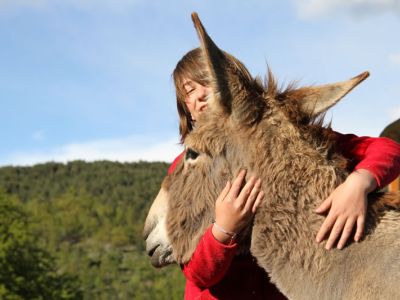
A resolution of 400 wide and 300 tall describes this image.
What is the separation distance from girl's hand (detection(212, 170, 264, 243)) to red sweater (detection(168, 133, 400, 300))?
0.12 meters

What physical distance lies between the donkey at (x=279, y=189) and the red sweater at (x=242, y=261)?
0.10 meters

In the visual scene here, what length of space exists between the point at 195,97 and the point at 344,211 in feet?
4.58

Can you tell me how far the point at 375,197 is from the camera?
11.1 feet

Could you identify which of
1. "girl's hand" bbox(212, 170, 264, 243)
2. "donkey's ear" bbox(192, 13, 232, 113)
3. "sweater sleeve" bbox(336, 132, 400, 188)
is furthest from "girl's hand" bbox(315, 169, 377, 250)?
"donkey's ear" bbox(192, 13, 232, 113)

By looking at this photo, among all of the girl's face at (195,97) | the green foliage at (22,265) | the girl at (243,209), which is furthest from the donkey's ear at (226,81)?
the green foliage at (22,265)

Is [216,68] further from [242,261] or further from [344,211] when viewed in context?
[242,261]

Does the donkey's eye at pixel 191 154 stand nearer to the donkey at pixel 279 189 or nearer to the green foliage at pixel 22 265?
the donkey at pixel 279 189

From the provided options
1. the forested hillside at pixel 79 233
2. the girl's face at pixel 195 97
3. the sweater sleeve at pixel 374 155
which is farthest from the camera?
the forested hillside at pixel 79 233

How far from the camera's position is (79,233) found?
82.1 metres

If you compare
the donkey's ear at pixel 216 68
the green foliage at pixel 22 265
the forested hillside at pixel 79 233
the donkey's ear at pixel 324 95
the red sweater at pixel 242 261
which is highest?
the donkey's ear at pixel 216 68

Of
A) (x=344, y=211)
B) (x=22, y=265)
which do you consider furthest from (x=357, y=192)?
(x=22, y=265)

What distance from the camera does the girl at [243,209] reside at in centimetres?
320

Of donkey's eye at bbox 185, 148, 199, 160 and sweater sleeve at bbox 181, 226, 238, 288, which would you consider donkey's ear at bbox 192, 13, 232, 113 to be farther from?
sweater sleeve at bbox 181, 226, 238, 288

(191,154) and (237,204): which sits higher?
(191,154)
